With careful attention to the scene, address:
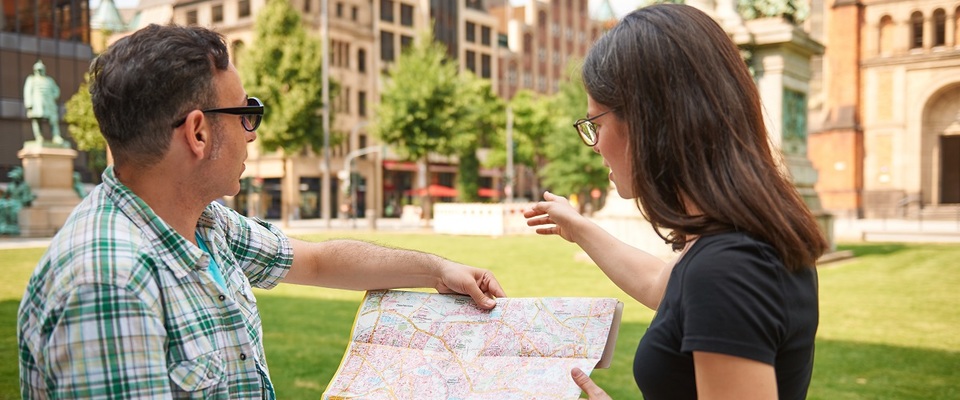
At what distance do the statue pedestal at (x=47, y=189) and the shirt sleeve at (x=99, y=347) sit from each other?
96.2 ft

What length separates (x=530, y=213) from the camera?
8.46 ft

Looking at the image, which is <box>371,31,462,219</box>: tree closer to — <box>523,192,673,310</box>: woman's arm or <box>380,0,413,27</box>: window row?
<box>380,0,413,27</box>: window row

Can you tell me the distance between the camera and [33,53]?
4556cm

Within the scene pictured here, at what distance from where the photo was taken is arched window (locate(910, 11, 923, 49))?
32.7 metres

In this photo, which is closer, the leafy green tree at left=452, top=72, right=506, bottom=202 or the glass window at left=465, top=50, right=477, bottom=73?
the leafy green tree at left=452, top=72, right=506, bottom=202

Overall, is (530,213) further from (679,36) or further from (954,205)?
(954,205)

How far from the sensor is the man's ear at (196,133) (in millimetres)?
1783

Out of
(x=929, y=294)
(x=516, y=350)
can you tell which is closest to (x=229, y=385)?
(x=516, y=350)

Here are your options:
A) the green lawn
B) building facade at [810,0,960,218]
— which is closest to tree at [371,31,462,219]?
building facade at [810,0,960,218]

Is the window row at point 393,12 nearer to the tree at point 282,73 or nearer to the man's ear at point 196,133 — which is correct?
the tree at point 282,73

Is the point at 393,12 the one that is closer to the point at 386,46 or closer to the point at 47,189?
the point at 386,46

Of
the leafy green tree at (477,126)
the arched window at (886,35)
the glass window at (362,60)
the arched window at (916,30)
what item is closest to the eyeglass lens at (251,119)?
the arched window at (916,30)

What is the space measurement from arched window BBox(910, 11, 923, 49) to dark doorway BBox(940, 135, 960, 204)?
7.36 meters

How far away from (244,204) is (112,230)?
52803 mm
